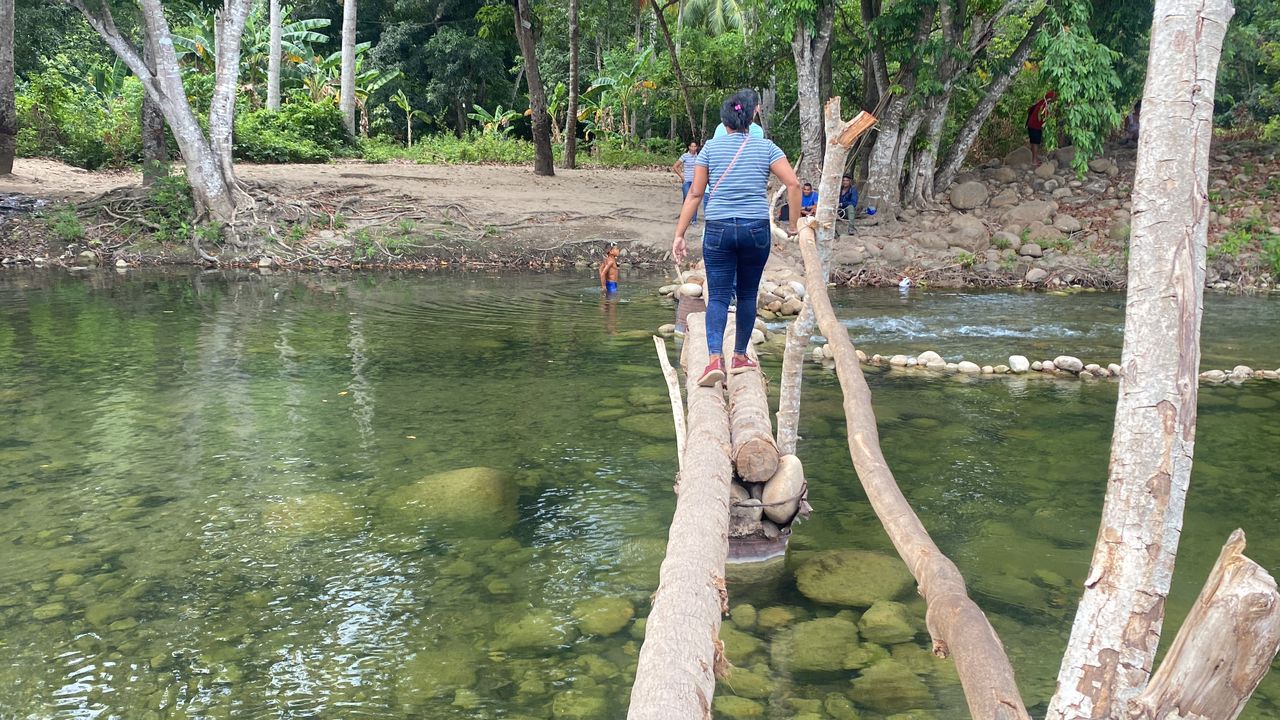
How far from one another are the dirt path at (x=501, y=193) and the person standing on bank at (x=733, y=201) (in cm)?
1317

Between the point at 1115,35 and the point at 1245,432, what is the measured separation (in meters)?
9.92

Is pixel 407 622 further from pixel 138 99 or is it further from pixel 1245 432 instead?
pixel 138 99

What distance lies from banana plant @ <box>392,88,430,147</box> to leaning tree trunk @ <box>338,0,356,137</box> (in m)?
2.63

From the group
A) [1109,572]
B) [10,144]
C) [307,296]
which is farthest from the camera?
[10,144]

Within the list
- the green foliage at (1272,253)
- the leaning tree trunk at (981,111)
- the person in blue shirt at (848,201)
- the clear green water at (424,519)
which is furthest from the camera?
the person in blue shirt at (848,201)

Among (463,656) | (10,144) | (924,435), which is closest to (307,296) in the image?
(10,144)

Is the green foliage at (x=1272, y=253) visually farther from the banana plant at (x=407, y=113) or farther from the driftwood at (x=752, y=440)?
the banana plant at (x=407, y=113)

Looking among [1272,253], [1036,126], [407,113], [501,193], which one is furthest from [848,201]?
[407,113]

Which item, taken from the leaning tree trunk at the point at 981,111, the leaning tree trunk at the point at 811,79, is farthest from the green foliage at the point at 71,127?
the leaning tree trunk at the point at 981,111

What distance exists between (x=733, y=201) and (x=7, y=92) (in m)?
17.4

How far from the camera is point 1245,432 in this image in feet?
27.1

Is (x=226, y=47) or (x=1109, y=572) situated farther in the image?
(x=226, y=47)

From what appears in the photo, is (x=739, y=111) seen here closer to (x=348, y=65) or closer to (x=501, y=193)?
(x=501, y=193)

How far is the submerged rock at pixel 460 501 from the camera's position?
6340 millimetres
